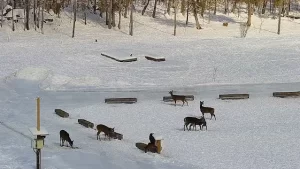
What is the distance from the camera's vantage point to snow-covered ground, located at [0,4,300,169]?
22.2 metres

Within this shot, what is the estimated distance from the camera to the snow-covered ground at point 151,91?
72.9 feet

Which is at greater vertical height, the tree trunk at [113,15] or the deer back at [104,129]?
the tree trunk at [113,15]

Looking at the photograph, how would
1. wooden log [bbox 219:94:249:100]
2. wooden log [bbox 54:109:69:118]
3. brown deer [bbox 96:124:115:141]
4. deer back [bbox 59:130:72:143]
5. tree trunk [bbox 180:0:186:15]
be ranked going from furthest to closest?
tree trunk [bbox 180:0:186:15], wooden log [bbox 219:94:249:100], wooden log [bbox 54:109:69:118], brown deer [bbox 96:124:115:141], deer back [bbox 59:130:72:143]

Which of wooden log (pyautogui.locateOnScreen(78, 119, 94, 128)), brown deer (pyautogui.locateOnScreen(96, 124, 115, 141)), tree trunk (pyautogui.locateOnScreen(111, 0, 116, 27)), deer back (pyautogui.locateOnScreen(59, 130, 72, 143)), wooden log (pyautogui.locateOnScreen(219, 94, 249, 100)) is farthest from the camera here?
tree trunk (pyautogui.locateOnScreen(111, 0, 116, 27))

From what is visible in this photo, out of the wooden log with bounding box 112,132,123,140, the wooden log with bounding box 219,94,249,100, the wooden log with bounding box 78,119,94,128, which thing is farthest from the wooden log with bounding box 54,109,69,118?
the wooden log with bounding box 219,94,249,100

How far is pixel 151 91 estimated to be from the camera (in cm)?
3653

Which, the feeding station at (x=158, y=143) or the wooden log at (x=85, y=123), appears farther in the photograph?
the wooden log at (x=85, y=123)

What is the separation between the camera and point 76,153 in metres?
21.7

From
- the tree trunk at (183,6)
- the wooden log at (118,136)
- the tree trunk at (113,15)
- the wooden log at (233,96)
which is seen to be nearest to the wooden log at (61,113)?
the wooden log at (118,136)

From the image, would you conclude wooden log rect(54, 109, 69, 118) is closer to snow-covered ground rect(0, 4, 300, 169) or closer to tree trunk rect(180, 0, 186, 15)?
snow-covered ground rect(0, 4, 300, 169)

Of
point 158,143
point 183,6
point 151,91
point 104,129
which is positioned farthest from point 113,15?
point 158,143

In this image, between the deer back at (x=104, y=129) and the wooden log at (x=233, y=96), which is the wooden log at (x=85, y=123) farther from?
the wooden log at (x=233, y=96)

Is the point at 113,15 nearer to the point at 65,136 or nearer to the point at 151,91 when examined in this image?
the point at 151,91

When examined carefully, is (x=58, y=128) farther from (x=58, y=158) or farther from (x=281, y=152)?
(x=281, y=152)
